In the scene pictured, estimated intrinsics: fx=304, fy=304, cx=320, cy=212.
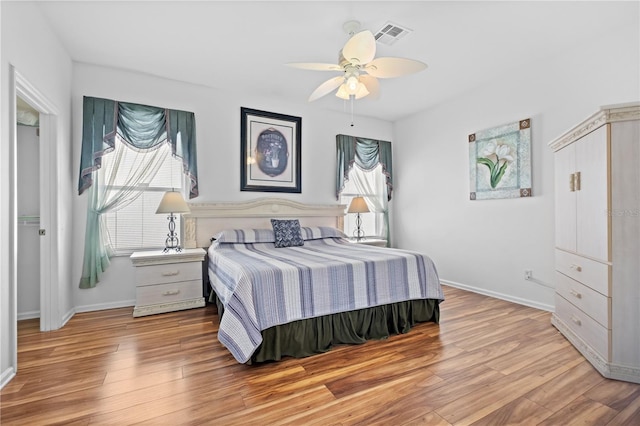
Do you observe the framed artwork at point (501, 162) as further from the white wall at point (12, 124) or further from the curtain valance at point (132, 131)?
the white wall at point (12, 124)

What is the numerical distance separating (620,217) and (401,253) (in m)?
1.55

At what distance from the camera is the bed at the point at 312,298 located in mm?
2094

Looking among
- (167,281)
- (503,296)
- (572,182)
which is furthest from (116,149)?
(503,296)

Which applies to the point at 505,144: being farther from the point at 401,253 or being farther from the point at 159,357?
the point at 159,357

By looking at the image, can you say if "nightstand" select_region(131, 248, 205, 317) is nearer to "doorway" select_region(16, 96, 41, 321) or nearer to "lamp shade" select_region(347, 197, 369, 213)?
"doorway" select_region(16, 96, 41, 321)

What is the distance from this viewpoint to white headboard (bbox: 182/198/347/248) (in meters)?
3.76

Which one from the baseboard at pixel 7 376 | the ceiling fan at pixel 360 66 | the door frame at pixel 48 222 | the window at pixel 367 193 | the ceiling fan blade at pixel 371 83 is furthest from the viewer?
the window at pixel 367 193

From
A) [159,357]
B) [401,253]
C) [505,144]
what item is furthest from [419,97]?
[159,357]

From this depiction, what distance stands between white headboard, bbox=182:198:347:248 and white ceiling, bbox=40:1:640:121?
1.57 m

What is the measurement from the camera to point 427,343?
2.45m

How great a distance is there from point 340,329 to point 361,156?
3.24m

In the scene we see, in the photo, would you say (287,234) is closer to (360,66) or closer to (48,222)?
(360,66)

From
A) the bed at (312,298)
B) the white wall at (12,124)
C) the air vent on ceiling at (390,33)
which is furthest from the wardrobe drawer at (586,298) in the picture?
the white wall at (12,124)

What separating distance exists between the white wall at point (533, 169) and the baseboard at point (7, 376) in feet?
14.9
